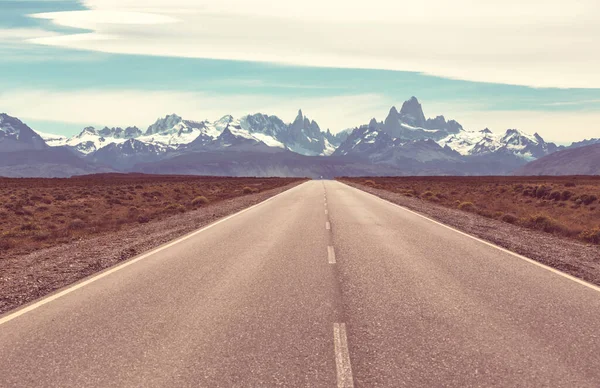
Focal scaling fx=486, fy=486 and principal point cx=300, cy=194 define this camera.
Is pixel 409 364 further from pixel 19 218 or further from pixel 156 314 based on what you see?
pixel 19 218

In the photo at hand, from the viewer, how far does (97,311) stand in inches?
277

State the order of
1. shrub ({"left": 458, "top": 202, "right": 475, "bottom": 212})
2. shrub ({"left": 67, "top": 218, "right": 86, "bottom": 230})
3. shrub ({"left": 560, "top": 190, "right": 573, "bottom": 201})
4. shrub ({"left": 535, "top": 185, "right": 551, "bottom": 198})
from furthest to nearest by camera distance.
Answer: shrub ({"left": 535, "top": 185, "right": 551, "bottom": 198}), shrub ({"left": 560, "top": 190, "right": 573, "bottom": 201}), shrub ({"left": 458, "top": 202, "right": 475, "bottom": 212}), shrub ({"left": 67, "top": 218, "right": 86, "bottom": 230})

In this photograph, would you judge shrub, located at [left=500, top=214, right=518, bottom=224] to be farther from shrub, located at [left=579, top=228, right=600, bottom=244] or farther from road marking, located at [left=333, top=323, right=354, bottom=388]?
road marking, located at [left=333, top=323, right=354, bottom=388]

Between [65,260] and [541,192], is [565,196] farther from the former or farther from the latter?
[65,260]

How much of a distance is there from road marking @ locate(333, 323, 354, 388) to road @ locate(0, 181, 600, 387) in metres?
0.01

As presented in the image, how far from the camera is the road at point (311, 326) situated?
4.86 meters

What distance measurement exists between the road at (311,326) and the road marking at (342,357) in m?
0.01

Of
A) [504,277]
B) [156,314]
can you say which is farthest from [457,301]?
[156,314]

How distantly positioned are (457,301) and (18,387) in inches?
234

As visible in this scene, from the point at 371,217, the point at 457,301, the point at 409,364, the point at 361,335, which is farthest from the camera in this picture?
the point at 371,217

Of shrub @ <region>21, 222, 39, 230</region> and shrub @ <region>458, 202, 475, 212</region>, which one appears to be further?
shrub @ <region>458, 202, 475, 212</region>

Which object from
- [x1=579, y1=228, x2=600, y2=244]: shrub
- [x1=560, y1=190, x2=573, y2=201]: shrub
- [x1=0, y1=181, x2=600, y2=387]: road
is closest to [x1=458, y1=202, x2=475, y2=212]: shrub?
[x1=560, y1=190, x2=573, y2=201]: shrub

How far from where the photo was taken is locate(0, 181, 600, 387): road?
16.0 feet

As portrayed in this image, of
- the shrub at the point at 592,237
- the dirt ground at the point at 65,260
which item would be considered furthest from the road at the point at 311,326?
the shrub at the point at 592,237
